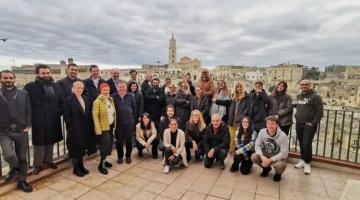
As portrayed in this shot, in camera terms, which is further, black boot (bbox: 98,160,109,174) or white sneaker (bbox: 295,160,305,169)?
white sneaker (bbox: 295,160,305,169)

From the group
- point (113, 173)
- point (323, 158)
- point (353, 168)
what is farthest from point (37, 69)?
point (353, 168)

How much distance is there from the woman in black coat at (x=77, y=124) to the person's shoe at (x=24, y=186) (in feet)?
2.20

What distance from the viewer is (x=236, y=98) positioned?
4527 millimetres

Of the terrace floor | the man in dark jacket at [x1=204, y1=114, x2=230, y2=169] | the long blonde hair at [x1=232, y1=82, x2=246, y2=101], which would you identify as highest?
the long blonde hair at [x1=232, y1=82, x2=246, y2=101]

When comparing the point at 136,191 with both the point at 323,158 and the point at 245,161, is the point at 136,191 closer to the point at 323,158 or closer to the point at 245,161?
the point at 245,161

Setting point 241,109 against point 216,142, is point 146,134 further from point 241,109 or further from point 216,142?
point 241,109

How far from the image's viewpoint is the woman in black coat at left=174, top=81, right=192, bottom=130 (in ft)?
15.9

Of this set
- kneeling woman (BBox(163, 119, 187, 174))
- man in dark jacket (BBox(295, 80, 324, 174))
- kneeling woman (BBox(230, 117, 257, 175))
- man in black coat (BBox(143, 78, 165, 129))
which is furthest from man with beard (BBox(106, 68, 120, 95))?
man in dark jacket (BBox(295, 80, 324, 174))

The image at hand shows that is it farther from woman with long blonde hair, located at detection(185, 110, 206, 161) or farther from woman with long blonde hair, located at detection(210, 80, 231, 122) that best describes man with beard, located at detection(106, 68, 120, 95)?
woman with long blonde hair, located at detection(210, 80, 231, 122)

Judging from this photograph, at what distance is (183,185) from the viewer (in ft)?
11.3

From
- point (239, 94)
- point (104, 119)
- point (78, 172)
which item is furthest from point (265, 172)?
point (78, 172)

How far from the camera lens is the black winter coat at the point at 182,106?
484cm

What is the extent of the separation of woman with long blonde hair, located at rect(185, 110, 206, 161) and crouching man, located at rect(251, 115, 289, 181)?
1.03 m

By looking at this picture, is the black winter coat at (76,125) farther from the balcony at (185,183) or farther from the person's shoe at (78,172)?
the balcony at (185,183)
